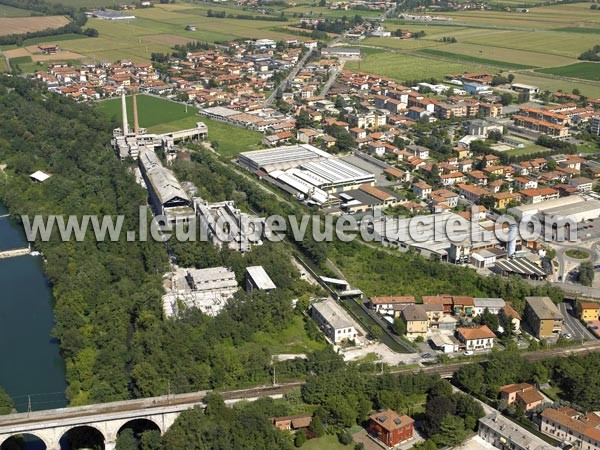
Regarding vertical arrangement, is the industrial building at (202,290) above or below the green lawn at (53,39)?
below

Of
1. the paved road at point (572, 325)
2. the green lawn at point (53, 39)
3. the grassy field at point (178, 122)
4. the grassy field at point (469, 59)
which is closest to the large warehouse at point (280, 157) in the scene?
the grassy field at point (178, 122)

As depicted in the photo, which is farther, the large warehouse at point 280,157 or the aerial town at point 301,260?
the large warehouse at point 280,157

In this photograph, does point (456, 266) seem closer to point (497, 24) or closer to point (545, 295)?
point (545, 295)

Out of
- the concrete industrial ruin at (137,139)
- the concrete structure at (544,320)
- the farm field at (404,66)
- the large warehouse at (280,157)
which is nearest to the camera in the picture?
the concrete structure at (544,320)

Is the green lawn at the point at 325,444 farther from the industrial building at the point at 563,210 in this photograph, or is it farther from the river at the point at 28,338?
the industrial building at the point at 563,210

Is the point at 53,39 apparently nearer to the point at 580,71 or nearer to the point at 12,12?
the point at 12,12

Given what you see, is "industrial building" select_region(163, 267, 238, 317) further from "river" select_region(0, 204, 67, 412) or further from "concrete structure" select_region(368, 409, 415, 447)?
"concrete structure" select_region(368, 409, 415, 447)

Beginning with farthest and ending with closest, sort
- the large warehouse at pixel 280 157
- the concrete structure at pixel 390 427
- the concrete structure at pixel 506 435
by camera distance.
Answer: the large warehouse at pixel 280 157 → the concrete structure at pixel 390 427 → the concrete structure at pixel 506 435

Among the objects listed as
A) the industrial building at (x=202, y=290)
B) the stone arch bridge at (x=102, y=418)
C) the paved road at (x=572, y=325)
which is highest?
the industrial building at (x=202, y=290)
